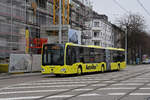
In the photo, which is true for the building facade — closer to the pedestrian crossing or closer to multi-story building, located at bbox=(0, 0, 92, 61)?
multi-story building, located at bbox=(0, 0, 92, 61)

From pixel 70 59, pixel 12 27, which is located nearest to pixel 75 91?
pixel 70 59

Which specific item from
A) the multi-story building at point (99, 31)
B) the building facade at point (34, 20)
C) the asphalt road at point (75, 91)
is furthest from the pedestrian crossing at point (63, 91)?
the multi-story building at point (99, 31)

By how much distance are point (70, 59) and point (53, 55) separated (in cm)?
140

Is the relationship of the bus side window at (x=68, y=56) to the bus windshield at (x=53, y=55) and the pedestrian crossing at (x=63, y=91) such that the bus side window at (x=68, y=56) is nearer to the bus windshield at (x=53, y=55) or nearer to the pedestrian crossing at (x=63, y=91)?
the bus windshield at (x=53, y=55)

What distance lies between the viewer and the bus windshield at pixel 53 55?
21.3m

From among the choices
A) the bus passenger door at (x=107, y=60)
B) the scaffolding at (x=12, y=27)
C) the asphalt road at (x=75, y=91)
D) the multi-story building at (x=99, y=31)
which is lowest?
the asphalt road at (x=75, y=91)

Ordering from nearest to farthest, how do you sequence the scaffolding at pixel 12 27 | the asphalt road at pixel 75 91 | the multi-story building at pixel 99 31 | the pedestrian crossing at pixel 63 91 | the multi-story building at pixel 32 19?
1. the asphalt road at pixel 75 91
2. the pedestrian crossing at pixel 63 91
3. the scaffolding at pixel 12 27
4. the multi-story building at pixel 32 19
5. the multi-story building at pixel 99 31

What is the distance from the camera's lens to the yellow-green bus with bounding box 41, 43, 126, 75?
69.6ft

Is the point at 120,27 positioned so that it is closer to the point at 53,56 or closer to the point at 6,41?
the point at 6,41

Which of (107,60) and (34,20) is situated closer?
(107,60)

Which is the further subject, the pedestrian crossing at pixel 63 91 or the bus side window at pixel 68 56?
the bus side window at pixel 68 56

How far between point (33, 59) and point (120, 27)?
43910 mm

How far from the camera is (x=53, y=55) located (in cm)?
2150

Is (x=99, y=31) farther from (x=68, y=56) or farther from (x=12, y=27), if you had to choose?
(x=68, y=56)
